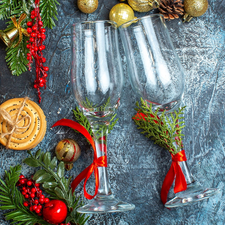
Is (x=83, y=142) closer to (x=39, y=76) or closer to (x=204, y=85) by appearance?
(x=39, y=76)

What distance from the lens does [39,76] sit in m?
0.81

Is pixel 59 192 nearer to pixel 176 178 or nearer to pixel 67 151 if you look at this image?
pixel 67 151

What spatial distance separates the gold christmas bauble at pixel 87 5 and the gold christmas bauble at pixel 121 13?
2.3 inches

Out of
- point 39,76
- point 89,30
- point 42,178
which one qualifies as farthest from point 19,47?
point 42,178

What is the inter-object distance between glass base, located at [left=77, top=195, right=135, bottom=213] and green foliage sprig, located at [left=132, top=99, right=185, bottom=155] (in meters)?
0.23

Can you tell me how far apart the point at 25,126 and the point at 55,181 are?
0.64 feet

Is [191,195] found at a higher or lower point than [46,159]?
lower

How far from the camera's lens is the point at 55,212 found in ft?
2.43

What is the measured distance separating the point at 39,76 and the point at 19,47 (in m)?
0.12

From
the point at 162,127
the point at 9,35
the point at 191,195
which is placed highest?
the point at 9,35

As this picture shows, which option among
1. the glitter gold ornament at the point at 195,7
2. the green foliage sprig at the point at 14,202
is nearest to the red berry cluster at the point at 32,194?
the green foliage sprig at the point at 14,202

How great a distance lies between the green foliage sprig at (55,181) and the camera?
0.77 meters

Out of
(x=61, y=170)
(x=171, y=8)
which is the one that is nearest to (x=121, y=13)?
(x=171, y=8)

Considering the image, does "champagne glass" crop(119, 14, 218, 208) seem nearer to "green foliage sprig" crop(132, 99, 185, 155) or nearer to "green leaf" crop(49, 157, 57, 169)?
"green foliage sprig" crop(132, 99, 185, 155)
